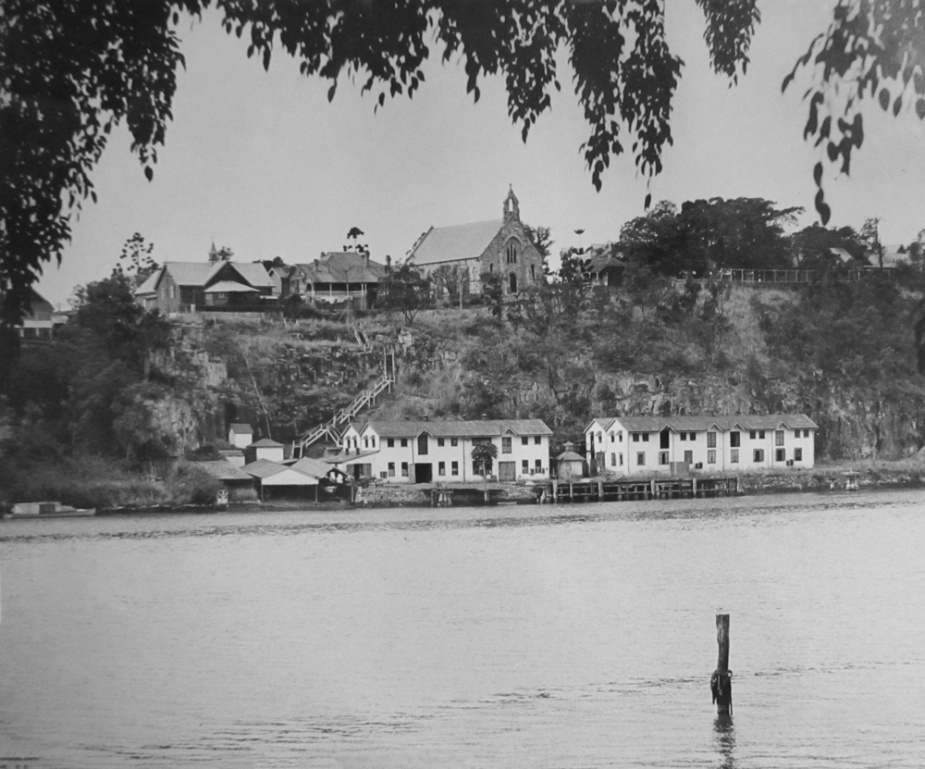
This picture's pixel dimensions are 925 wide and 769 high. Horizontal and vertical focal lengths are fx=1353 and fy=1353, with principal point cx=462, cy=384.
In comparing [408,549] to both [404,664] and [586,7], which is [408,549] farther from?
[586,7]

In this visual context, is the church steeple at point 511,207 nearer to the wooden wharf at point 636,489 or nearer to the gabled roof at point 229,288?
the gabled roof at point 229,288

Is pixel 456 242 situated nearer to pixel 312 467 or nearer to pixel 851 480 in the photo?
pixel 312 467

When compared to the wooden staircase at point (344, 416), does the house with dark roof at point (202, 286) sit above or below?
above

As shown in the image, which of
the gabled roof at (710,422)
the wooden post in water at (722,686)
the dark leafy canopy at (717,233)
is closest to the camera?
the dark leafy canopy at (717,233)

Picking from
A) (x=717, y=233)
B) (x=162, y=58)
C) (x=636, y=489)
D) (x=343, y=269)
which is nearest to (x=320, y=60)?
(x=162, y=58)

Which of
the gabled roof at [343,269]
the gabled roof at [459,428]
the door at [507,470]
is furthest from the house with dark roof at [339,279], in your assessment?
the door at [507,470]

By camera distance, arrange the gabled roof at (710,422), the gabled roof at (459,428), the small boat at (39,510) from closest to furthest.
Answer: the small boat at (39,510) → the gabled roof at (710,422) → the gabled roof at (459,428)

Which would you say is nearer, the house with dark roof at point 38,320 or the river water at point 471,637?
the house with dark roof at point 38,320
